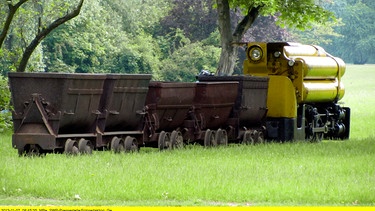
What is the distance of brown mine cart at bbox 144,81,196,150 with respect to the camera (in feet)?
89.2

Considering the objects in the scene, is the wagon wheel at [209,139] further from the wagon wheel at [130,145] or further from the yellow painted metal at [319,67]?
the yellow painted metal at [319,67]

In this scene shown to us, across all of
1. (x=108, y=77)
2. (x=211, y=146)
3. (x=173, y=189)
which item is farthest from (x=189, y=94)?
(x=173, y=189)

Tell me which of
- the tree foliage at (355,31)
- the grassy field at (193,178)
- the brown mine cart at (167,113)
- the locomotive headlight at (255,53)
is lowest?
the grassy field at (193,178)

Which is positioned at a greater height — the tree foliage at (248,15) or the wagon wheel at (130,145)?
the tree foliage at (248,15)

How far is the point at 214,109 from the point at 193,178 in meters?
10.1

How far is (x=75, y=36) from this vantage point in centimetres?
8806

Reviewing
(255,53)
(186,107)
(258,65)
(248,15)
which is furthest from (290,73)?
(248,15)

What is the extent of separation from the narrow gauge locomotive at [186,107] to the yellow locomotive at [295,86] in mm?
26

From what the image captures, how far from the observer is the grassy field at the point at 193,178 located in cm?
1728

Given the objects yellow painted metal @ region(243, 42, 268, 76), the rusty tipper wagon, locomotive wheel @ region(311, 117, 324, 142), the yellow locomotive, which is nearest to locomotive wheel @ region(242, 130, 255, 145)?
the yellow locomotive

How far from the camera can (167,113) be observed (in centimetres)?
2777

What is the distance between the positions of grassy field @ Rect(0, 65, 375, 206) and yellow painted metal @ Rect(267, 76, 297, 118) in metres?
5.39

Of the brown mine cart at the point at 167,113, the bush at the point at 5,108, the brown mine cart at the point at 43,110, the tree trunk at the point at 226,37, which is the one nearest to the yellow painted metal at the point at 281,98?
the brown mine cart at the point at 167,113

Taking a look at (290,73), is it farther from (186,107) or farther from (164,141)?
(164,141)
